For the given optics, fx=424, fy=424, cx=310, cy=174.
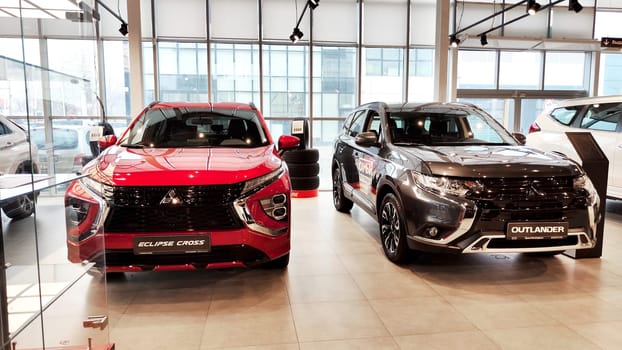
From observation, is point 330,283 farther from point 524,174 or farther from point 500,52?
point 500,52

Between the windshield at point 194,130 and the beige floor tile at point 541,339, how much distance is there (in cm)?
220

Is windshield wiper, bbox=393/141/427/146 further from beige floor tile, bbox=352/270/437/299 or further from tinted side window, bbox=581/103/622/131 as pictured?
tinted side window, bbox=581/103/622/131

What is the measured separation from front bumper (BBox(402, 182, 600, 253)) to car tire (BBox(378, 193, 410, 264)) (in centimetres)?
27

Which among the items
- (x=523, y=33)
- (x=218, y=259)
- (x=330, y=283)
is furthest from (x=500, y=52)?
(x=218, y=259)

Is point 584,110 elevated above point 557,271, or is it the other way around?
point 584,110

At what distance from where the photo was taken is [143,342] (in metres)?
2.24

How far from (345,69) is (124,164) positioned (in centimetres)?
720

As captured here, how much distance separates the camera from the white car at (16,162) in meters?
1.46

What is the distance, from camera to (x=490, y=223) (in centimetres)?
279

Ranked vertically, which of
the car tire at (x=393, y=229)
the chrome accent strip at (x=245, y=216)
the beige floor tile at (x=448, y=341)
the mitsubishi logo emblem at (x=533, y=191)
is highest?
the mitsubishi logo emblem at (x=533, y=191)

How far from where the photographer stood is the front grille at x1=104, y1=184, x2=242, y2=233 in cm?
250

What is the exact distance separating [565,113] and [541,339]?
4306mm

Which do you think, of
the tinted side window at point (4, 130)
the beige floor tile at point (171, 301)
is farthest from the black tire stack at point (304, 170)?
the tinted side window at point (4, 130)

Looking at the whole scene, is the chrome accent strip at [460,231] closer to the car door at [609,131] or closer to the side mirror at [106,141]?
the side mirror at [106,141]
